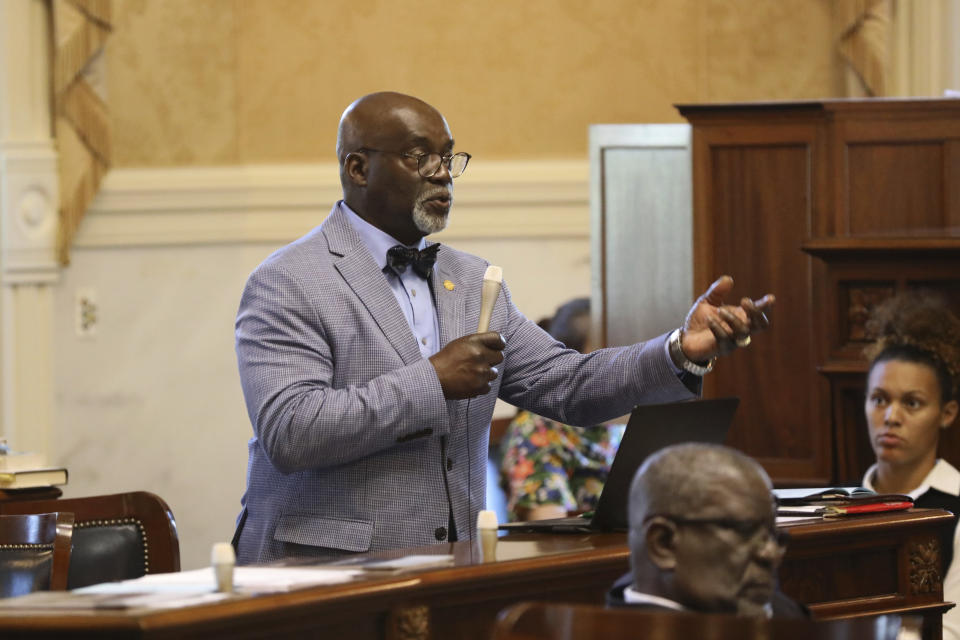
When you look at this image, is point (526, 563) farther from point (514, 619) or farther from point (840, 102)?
point (840, 102)

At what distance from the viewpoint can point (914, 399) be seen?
145 inches

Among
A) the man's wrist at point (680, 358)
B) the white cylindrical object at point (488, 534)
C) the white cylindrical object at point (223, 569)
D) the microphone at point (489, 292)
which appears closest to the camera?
the white cylindrical object at point (223, 569)

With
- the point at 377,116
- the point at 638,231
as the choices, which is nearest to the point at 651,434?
the point at 377,116

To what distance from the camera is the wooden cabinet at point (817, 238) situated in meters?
4.32

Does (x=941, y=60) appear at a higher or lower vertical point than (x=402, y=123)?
higher

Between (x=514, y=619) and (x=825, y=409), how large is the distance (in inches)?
121

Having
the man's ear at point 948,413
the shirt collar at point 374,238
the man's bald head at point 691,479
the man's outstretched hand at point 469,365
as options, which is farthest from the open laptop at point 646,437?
the man's ear at point 948,413

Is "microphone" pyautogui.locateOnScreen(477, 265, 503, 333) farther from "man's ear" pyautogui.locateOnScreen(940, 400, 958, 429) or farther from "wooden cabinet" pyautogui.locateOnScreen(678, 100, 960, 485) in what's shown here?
"wooden cabinet" pyautogui.locateOnScreen(678, 100, 960, 485)

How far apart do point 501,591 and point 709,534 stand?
1.69 ft

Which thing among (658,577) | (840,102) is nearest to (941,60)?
(840,102)

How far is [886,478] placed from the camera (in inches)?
141

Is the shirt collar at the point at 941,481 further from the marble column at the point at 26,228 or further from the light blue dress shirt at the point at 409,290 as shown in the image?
the marble column at the point at 26,228

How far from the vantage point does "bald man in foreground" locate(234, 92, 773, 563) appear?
97.3 inches

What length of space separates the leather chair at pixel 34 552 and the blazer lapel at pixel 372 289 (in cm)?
67
